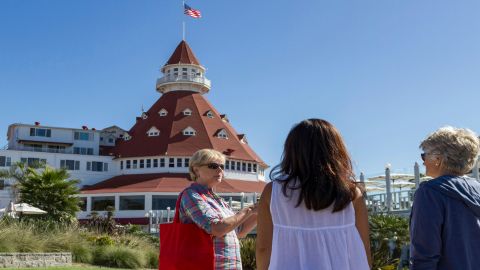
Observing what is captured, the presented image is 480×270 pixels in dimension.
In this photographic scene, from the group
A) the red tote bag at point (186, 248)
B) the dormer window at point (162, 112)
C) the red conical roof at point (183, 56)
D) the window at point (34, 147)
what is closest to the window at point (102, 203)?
the window at point (34, 147)

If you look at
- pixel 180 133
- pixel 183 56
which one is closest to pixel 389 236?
pixel 180 133

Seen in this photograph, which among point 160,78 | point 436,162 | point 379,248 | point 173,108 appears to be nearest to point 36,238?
point 379,248

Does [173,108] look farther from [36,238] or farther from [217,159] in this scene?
[217,159]

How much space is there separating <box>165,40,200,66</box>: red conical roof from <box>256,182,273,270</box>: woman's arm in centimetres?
6128

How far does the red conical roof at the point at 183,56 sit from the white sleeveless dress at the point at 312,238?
61.4 meters

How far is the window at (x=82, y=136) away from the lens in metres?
62.6

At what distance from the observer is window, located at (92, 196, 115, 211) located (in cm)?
5154

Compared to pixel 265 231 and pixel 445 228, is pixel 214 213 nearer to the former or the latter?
pixel 265 231

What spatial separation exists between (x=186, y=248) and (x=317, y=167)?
1340 millimetres

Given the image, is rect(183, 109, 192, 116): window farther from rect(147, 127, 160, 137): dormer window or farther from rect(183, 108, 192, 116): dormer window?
rect(147, 127, 160, 137): dormer window

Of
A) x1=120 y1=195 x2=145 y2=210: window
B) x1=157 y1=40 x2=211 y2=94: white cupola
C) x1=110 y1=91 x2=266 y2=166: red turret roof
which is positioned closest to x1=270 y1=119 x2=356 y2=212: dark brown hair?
x1=120 y1=195 x2=145 y2=210: window

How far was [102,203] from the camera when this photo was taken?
51.8m

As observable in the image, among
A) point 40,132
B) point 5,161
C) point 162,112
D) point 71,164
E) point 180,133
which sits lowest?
point 71,164

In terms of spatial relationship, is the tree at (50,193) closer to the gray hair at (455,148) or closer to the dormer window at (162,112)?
the dormer window at (162,112)
